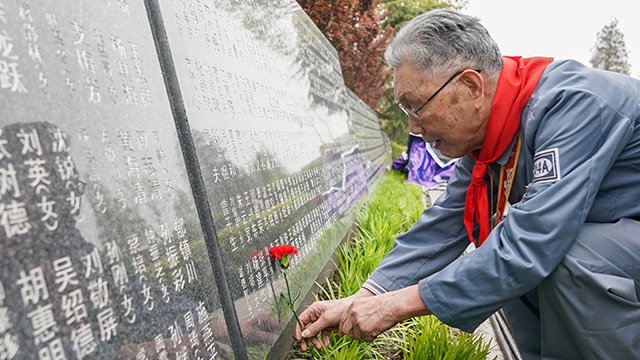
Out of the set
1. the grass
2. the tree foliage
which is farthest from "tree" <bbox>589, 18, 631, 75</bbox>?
the grass

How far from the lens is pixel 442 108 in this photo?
1655mm

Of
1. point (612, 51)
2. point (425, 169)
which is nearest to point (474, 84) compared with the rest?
point (425, 169)

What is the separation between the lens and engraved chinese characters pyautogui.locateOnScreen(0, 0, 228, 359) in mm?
703

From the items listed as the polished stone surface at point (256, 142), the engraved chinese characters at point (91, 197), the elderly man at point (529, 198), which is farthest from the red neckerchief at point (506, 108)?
the engraved chinese characters at point (91, 197)

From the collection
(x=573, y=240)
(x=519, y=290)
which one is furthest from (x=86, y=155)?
(x=573, y=240)

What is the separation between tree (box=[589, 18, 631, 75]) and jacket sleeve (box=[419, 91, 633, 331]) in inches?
1605

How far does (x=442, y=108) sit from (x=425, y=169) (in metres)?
6.07

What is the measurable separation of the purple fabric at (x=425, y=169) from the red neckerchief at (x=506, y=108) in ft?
18.0

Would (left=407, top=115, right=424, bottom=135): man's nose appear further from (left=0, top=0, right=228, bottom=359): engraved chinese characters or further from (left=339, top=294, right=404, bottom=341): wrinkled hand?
(left=0, top=0, right=228, bottom=359): engraved chinese characters

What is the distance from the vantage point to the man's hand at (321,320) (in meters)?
1.57

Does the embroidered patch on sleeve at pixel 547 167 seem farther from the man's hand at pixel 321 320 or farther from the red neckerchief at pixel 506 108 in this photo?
the man's hand at pixel 321 320

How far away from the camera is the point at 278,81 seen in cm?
229

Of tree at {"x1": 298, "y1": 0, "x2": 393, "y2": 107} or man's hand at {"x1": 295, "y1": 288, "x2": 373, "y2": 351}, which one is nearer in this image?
man's hand at {"x1": 295, "y1": 288, "x2": 373, "y2": 351}

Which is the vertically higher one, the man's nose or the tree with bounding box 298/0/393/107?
the tree with bounding box 298/0/393/107
